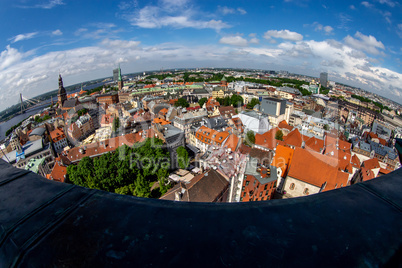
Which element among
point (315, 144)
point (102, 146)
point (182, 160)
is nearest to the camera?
point (182, 160)

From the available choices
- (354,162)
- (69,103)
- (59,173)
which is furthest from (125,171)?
(69,103)

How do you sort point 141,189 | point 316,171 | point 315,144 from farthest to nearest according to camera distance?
point 315,144
point 141,189
point 316,171

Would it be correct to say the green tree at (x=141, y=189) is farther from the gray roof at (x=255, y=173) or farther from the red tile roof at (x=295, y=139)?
the red tile roof at (x=295, y=139)

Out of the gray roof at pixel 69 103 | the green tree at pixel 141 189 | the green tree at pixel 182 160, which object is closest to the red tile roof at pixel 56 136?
the green tree at pixel 141 189

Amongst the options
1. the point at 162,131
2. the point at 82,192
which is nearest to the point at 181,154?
the point at 162,131

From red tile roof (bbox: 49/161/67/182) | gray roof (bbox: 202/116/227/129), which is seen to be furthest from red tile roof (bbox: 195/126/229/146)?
red tile roof (bbox: 49/161/67/182)

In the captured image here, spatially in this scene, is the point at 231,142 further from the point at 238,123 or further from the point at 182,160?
the point at 238,123

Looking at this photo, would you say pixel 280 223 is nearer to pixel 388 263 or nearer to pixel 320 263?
pixel 320 263
